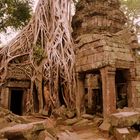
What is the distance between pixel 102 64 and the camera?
8.11 meters

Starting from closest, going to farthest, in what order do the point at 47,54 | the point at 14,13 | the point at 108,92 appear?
the point at 108,92 → the point at 47,54 → the point at 14,13

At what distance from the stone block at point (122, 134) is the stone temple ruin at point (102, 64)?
90.4 inches

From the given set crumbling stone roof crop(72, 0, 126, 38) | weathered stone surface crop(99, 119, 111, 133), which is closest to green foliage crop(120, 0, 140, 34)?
crumbling stone roof crop(72, 0, 126, 38)

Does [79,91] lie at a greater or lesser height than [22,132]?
greater

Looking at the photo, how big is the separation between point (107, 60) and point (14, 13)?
27.7ft

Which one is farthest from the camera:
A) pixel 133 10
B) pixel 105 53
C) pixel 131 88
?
pixel 133 10

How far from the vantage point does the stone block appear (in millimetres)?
5265

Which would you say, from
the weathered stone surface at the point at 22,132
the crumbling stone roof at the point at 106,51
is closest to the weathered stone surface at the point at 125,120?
the weathered stone surface at the point at 22,132

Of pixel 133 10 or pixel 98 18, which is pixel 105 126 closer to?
pixel 98 18

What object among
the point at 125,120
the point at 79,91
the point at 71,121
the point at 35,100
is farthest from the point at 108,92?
the point at 35,100

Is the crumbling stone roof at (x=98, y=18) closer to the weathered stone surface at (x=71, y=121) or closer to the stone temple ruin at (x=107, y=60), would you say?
the stone temple ruin at (x=107, y=60)

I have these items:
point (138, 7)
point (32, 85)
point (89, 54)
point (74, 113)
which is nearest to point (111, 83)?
point (89, 54)

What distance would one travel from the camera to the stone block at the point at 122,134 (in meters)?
5.27

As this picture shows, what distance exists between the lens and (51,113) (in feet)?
32.4
